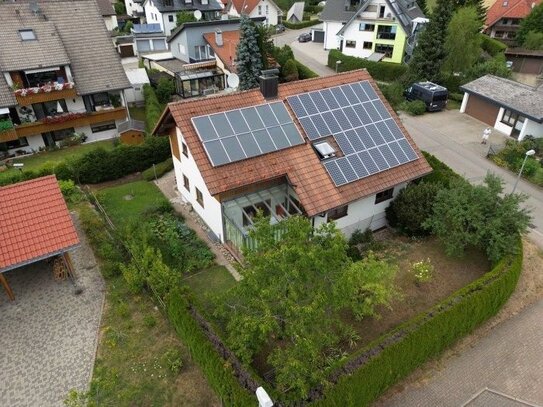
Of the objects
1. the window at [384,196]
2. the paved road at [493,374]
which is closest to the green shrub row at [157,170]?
the window at [384,196]

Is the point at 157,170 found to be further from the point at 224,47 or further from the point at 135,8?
the point at 135,8

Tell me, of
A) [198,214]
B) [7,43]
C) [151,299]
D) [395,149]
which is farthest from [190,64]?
[151,299]

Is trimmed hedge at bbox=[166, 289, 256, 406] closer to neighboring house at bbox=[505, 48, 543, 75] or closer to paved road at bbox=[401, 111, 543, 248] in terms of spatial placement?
paved road at bbox=[401, 111, 543, 248]

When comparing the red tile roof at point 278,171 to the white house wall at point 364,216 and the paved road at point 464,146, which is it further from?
the paved road at point 464,146

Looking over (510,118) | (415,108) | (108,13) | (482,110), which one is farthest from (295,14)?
(510,118)

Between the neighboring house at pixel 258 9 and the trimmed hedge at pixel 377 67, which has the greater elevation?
the neighboring house at pixel 258 9

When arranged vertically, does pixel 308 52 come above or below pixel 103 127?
above
